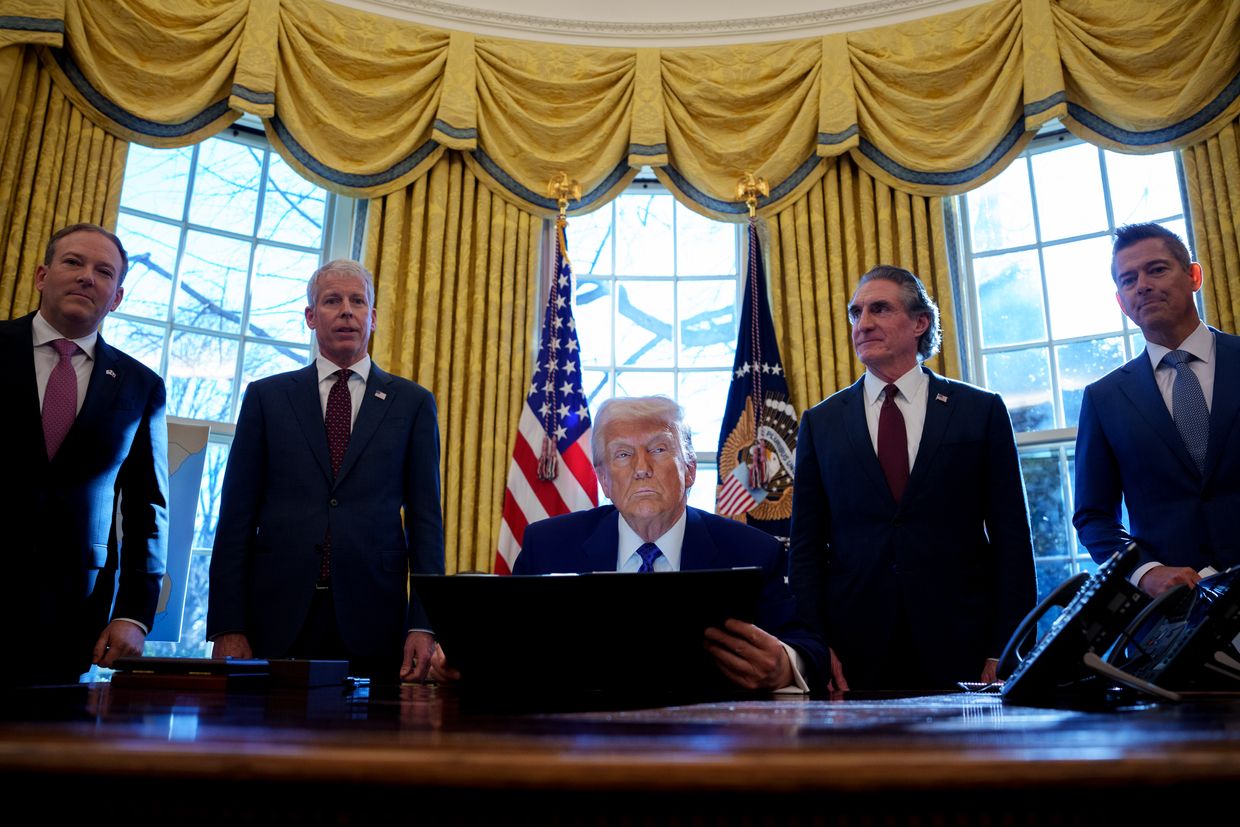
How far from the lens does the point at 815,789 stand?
0.43m

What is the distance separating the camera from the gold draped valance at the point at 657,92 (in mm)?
4254

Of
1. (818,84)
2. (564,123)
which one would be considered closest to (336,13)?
(564,123)

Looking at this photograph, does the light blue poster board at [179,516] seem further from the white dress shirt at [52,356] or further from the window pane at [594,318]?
the window pane at [594,318]

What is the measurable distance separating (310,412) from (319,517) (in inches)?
11.9

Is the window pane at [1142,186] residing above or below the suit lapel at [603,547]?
above

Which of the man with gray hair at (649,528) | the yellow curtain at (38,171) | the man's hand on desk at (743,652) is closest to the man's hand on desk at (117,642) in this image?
the man with gray hair at (649,528)

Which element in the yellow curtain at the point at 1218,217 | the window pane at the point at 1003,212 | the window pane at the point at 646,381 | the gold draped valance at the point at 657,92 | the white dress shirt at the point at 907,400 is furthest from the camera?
the window pane at the point at 646,381

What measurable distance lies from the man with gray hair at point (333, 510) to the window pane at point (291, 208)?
2426mm

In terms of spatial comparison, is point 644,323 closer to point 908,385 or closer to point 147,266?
point 147,266

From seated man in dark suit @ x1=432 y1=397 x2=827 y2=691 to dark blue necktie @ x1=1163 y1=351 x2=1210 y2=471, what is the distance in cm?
133

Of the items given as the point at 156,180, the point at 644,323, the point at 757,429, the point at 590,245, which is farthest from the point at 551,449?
the point at 156,180

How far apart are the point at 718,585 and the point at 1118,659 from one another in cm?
58

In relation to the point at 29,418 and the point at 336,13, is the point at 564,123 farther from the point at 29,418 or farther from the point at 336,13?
the point at 29,418

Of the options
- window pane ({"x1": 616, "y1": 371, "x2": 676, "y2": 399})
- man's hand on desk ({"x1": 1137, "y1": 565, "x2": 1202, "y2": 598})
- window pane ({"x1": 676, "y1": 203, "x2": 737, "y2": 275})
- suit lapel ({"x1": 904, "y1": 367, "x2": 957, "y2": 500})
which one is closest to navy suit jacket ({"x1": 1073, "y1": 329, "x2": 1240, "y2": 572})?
man's hand on desk ({"x1": 1137, "y1": 565, "x2": 1202, "y2": 598})
